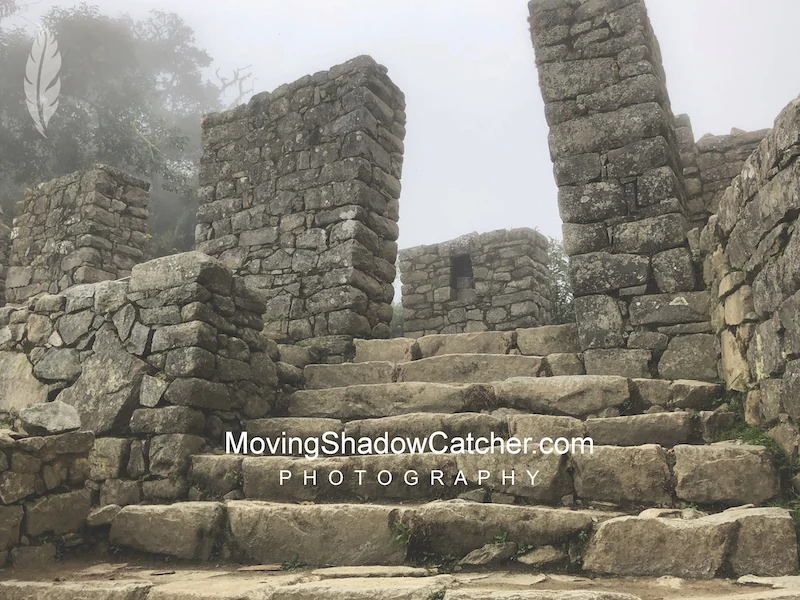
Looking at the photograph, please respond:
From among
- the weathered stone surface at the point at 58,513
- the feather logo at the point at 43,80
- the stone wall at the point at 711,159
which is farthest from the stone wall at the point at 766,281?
the feather logo at the point at 43,80

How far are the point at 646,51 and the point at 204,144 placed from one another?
521 cm

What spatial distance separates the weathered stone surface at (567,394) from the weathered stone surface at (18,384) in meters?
3.64

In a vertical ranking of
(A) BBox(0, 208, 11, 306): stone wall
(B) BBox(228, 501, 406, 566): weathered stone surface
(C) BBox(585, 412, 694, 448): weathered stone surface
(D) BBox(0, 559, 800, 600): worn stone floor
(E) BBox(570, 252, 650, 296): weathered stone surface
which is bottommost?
(D) BBox(0, 559, 800, 600): worn stone floor

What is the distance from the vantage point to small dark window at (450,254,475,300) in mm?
11633

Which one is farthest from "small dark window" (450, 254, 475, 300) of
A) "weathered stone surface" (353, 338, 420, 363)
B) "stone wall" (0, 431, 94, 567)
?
"stone wall" (0, 431, 94, 567)

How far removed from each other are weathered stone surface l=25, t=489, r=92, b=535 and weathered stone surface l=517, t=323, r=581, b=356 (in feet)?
11.4

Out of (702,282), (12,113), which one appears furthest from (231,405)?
(12,113)

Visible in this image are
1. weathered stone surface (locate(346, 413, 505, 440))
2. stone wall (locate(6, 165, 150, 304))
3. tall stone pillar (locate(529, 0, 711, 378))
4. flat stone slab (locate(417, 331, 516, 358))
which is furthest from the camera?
stone wall (locate(6, 165, 150, 304))

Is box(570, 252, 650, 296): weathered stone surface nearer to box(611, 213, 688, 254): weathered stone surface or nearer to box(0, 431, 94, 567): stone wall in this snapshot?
box(611, 213, 688, 254): weathered stone surface

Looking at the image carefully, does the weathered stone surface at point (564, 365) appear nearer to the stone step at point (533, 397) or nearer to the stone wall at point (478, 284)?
the stone step at point (533, 397)

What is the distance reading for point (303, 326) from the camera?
654 centimetres

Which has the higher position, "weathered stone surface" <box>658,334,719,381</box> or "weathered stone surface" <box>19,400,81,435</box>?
"weathered stone surface" <box>658,334,719,381</box>

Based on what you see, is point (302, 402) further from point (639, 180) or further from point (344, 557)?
point (639, 180)

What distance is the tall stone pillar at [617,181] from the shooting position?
4.81 m
